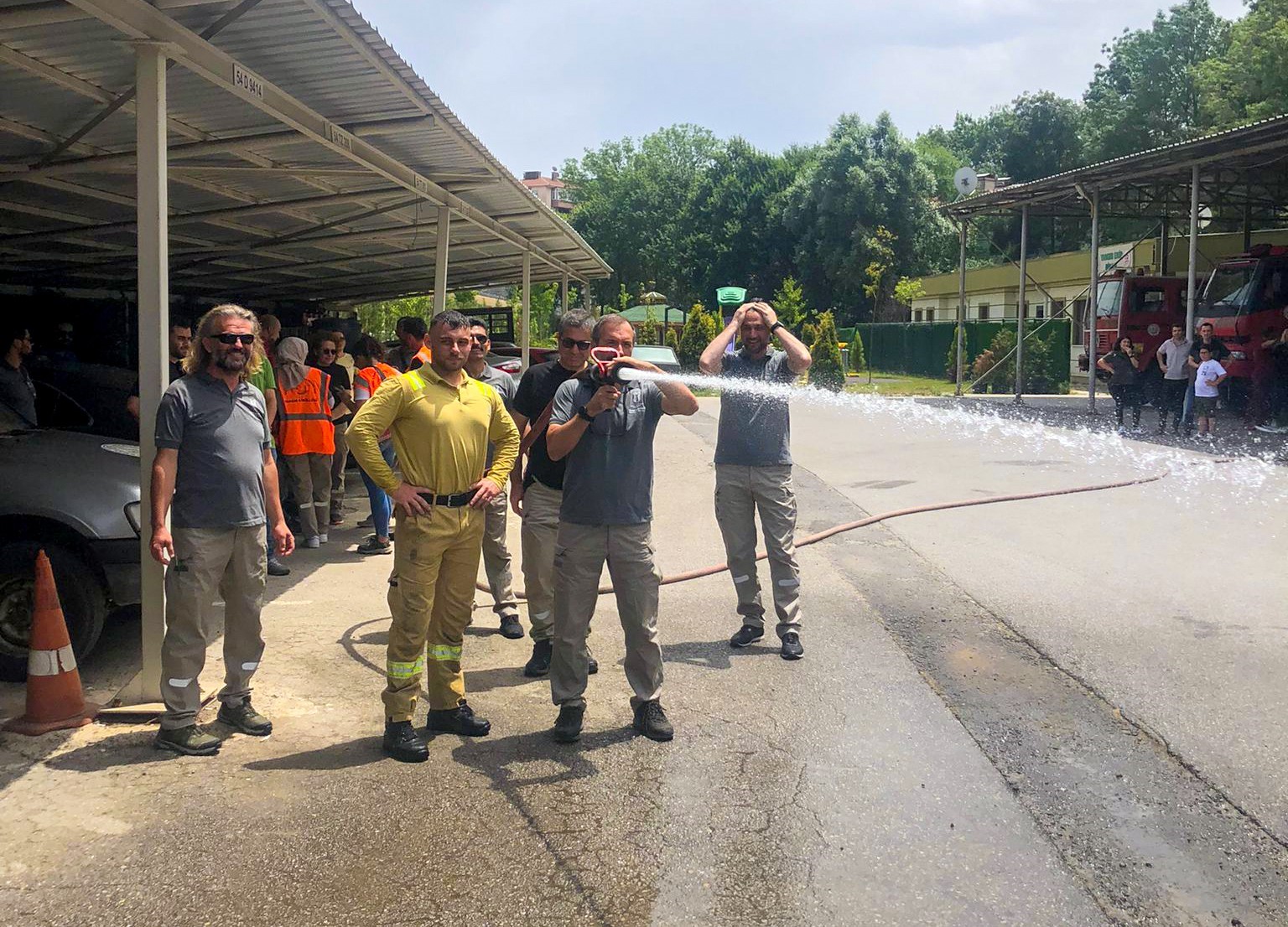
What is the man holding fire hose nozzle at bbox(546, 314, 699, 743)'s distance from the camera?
462 cm

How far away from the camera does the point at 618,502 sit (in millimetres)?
4625

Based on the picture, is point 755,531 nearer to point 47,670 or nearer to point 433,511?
point 433,511

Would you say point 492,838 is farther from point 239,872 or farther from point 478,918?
point 239,872

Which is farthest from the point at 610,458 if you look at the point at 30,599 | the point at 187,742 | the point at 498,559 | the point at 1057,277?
the point at 1057,277

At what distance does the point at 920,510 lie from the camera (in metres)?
10.1

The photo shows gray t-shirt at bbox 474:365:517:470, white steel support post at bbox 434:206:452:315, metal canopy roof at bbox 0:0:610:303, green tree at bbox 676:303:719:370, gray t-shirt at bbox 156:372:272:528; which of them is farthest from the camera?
green tree at bbox 676:303:719:370

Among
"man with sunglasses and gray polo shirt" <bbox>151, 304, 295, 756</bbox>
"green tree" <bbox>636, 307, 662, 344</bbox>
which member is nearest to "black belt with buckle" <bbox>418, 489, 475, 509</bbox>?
"man with sunglasses and gray polo shirt" <bbox>151, 304, 295, 756</bbox>

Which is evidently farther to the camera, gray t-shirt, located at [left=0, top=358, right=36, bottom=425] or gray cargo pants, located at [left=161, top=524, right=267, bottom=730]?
gray t-shirt, located at [left=0, top=358, right=36, bottom=425]

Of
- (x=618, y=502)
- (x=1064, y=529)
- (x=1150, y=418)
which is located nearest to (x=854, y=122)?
(x=1150, y=418)

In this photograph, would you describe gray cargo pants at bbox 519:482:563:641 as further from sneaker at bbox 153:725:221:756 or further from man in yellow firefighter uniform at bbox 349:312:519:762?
sneaker at bbox 153:725:221:756

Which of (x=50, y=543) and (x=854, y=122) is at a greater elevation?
(x=854, y=122)

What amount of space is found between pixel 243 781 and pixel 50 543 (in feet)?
5.93

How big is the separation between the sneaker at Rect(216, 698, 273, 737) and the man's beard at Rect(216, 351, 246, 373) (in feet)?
4.85

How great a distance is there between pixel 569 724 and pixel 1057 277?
39.1 m
